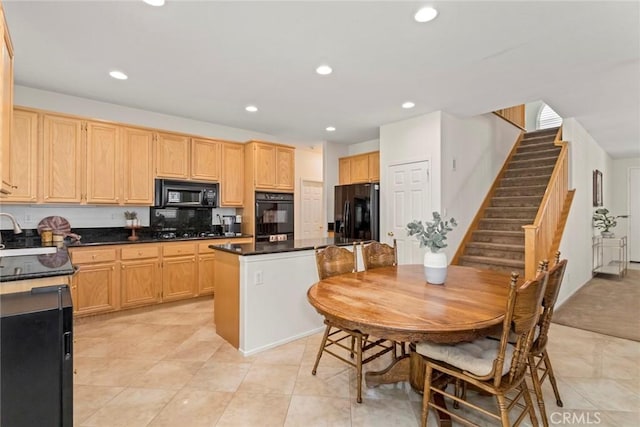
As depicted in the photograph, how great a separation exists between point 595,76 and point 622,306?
2979 millimetres

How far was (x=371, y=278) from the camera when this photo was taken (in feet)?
7.83

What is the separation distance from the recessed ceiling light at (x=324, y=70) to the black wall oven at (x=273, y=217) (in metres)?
2.44

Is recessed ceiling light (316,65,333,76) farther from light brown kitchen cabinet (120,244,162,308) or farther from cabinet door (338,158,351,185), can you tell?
cabinet door (338,158,351,185)

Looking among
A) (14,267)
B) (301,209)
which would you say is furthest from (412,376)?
(301,209)

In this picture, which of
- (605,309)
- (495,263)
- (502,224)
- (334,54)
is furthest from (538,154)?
(334,54)

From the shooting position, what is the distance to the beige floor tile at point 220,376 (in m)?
2.27

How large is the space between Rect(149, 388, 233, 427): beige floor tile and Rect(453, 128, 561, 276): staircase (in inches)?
150

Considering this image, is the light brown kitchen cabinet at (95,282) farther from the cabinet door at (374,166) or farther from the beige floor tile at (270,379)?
the cabinet door at (374,166)

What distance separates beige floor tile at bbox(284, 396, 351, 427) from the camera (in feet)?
6.18

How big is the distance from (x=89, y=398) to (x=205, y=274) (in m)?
2.33

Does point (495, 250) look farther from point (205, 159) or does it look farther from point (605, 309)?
point (205, 159)

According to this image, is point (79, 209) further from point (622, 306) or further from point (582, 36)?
point (622, 306)

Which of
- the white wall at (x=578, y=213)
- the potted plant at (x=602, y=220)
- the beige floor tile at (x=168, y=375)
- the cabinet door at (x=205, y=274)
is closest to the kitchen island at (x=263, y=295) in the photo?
the beige floor tile at (x=168, y=375)

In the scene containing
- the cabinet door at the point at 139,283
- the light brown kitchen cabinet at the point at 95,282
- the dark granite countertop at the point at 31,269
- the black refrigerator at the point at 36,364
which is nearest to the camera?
the black refrigerator at the point at 36,364
